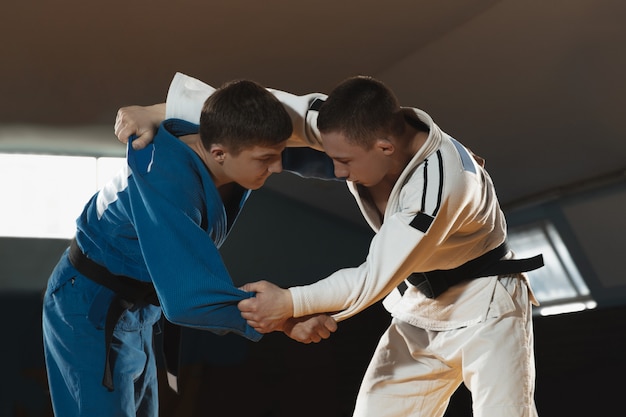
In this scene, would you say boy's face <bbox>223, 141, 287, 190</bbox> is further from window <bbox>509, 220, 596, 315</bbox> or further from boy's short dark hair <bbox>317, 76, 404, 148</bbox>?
window <bbox>509, 220, 596, 315</bbox>

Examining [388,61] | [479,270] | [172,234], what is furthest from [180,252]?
[388,61]

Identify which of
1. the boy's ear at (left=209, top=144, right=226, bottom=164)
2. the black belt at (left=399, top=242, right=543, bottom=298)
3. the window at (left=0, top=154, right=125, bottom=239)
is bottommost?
the black belt at (left=399, top=242, right=543, bottom=298)

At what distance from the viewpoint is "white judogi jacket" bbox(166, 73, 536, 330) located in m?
1.96

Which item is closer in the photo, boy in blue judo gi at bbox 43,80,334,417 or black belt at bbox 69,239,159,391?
boy in blue judo gi at bbox 43,80,334,417

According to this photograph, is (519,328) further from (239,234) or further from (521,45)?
(239,234)

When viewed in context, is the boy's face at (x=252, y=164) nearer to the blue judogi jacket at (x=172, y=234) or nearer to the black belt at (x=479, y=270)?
the blue judogi jacket at (x=172, y=234)

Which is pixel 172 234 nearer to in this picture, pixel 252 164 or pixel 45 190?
pixel 252 164

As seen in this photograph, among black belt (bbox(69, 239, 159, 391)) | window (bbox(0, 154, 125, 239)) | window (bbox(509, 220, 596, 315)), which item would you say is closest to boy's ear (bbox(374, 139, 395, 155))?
black belt (bbox(69, 239, 159, 391))

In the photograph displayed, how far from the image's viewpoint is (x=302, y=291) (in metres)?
1.99

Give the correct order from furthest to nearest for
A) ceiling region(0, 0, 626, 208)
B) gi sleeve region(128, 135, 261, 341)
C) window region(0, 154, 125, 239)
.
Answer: window region(0, 154, 125, 239) < ceiling region(0, 0, 626, 208) < gi sleeve region(128, 135, 261, 341)

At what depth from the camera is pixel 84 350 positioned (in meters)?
2.13

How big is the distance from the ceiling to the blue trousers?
205cm

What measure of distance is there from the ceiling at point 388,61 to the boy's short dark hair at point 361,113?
1949mm

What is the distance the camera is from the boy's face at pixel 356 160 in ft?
6.78
